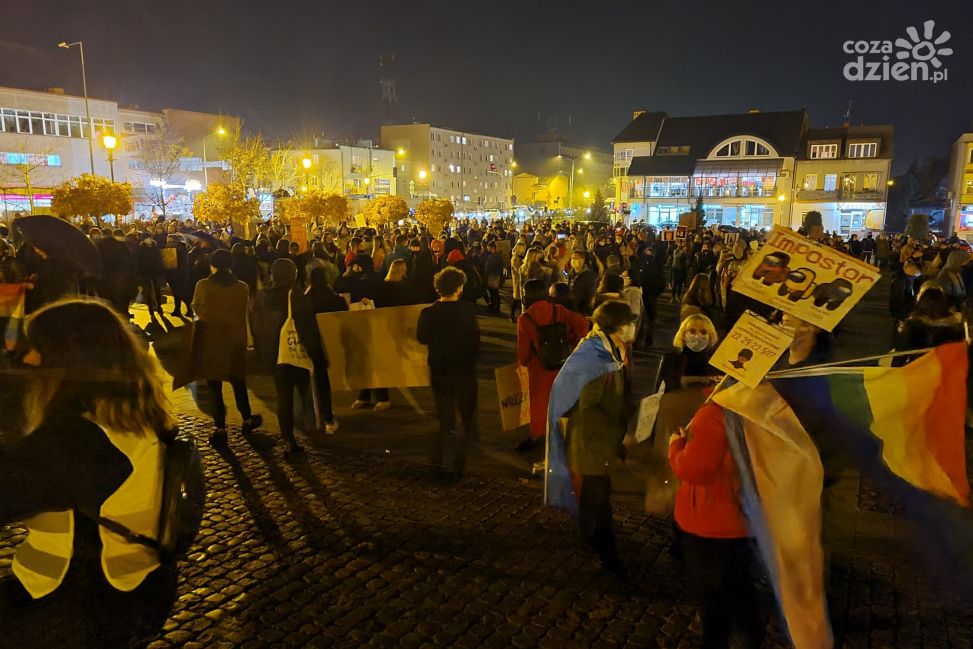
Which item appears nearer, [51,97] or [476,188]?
[51,97]

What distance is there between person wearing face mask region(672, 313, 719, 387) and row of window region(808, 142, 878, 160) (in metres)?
59.2

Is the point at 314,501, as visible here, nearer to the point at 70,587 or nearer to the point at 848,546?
the point at 70,587

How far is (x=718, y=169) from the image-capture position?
56625 millimetres

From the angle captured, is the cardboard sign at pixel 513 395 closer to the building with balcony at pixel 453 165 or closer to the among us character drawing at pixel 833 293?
the among us character drawing at pixel 833 293

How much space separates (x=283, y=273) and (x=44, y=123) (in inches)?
1980

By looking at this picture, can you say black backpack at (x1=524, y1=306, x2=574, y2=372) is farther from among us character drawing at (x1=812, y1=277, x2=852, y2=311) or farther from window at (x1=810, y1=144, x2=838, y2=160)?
window at (x1=810, y1=144, x2=838, y2=160)

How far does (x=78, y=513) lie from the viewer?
9.72 ft

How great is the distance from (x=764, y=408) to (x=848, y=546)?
108 inches

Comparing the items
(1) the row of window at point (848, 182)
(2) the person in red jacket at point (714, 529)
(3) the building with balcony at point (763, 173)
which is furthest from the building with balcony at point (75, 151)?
(1) the row of window at point (848, 182)

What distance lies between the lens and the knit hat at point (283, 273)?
20.8ft

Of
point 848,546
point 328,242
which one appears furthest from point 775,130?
point 848,546

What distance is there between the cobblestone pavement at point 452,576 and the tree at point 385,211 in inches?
1038

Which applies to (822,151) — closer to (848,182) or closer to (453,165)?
(848,182)

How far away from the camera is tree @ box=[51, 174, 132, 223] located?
846 inches
